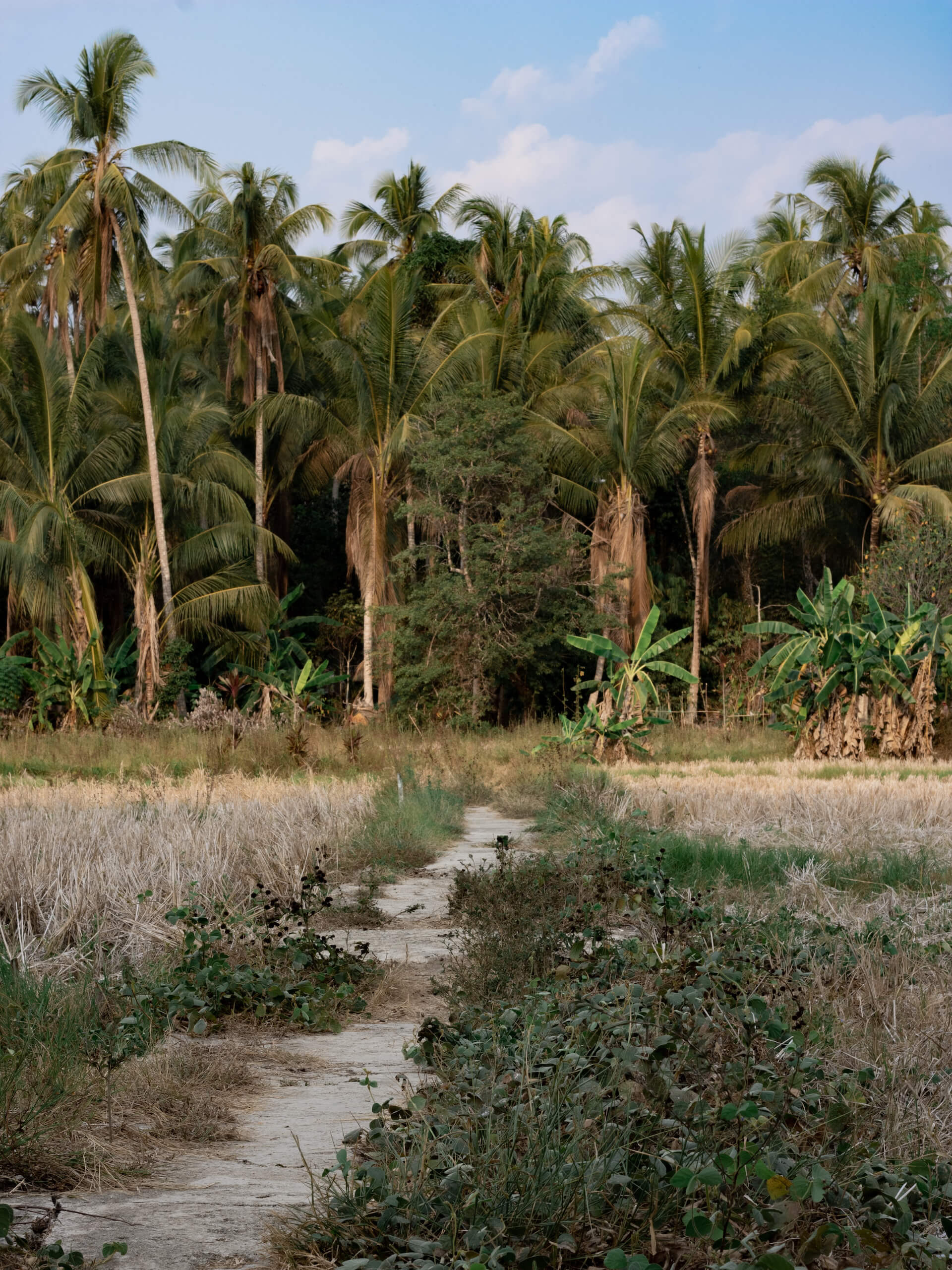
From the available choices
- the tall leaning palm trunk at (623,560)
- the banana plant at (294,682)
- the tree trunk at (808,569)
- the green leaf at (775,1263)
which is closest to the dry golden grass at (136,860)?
the green leaf at (775,1263)

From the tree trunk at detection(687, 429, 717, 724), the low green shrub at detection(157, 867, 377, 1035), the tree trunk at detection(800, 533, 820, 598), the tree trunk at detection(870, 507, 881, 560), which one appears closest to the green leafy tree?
the tree trunk at detection(687, 429, 717, 724)

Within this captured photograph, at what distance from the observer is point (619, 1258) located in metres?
2.18

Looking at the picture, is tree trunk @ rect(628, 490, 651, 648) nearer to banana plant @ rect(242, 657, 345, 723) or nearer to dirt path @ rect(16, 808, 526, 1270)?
banana plant @ rect(242, 657, 345, 723)

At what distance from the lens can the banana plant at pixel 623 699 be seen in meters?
18.1

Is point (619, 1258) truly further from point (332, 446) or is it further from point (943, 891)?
point (332, 446)

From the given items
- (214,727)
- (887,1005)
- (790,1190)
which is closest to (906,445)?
(214,727)

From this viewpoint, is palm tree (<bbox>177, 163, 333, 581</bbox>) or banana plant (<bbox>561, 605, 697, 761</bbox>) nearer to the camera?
banana plant (<bbox>561, 605, 697, 761</bbox>)

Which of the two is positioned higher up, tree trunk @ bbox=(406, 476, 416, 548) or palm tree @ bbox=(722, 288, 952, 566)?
palm tree @ bbox=(722, 288, 952, 566)

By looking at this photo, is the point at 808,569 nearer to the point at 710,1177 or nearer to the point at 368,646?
the point at 368,646

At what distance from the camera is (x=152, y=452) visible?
25594 mm

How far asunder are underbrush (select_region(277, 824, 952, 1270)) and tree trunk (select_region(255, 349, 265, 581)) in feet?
81.1

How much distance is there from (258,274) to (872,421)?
46.8 ft

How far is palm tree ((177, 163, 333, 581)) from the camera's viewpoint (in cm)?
2855

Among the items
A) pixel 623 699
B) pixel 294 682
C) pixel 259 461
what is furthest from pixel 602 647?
pixel 259 461
